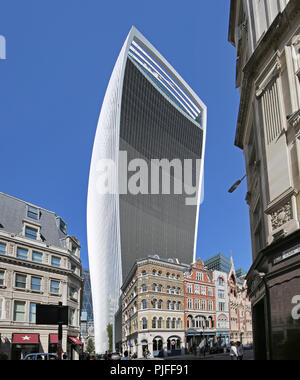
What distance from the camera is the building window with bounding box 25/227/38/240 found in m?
46.5

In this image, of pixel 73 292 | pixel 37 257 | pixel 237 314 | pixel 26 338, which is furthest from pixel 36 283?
pixel 237 314

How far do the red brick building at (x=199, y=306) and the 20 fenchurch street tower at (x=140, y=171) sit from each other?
153ft

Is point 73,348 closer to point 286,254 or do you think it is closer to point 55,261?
point 55,261

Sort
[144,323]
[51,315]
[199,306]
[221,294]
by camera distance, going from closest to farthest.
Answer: [51,315], [144,323], [199,306], [221,294]

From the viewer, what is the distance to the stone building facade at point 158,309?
71250 millimetres

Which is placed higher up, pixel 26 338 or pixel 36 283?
pixel 36 283

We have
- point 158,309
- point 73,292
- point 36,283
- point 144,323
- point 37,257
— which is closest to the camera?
point 36,283

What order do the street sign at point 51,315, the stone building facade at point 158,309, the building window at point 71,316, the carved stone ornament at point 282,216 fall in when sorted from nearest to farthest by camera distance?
the street sign at point 51,315
the carved stone ornament at point 282,216
the building window at point 71,316
the stone building facade at point 158,309

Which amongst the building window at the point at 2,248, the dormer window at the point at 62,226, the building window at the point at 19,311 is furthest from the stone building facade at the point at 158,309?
the building window at the point at 2,248

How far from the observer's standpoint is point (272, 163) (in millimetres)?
14766

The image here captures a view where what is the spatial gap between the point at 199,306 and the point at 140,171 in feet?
255

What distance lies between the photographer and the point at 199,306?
81562 millimetres

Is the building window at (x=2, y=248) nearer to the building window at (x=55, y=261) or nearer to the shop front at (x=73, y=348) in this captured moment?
the building window at (x=55, y=261)
